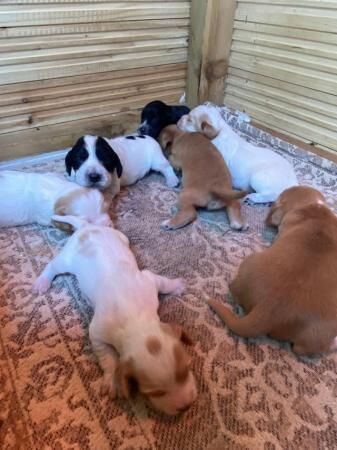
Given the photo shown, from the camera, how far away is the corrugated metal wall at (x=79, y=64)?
1.90m

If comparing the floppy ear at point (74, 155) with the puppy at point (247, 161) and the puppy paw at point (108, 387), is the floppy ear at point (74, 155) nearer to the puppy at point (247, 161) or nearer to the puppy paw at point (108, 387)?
the puppy at point (247, 161)

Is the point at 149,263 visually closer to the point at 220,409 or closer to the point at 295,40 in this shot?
the point at 220,409

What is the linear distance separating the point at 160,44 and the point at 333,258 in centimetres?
176

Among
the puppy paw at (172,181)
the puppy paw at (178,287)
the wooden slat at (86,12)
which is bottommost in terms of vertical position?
the puppy paw at (178,287)

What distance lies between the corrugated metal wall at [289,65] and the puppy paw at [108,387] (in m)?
1.72

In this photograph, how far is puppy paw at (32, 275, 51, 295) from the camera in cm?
140

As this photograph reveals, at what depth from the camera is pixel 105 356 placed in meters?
1.14

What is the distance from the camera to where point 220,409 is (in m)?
1.08

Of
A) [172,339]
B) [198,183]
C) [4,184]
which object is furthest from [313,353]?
[4,184]

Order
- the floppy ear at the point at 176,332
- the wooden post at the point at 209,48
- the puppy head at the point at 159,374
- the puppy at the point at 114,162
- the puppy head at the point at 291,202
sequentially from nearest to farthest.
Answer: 1. the puppy head at the point at 159,374
2. the floppy ear at the point at 176,332
3. the puppy head at the point at 291,202
4. the puppy at the point at 114,162
5. the wooden post at the point at 209,48

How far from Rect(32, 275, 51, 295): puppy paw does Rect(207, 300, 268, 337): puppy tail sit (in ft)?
2.06

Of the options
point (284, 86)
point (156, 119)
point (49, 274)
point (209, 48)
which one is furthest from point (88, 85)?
point (49, 274)

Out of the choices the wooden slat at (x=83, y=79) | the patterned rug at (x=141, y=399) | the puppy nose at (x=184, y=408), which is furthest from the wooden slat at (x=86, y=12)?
the puppy nose at (x=184, y=408)

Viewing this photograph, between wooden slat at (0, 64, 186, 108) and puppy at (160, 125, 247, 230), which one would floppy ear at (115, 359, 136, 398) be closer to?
puppy at (160, 125, 247, 230)
